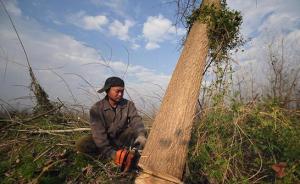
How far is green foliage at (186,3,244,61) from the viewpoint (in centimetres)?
453

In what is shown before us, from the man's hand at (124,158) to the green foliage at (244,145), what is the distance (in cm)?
82

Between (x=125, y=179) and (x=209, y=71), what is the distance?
87.6 inches

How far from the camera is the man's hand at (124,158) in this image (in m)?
3.83

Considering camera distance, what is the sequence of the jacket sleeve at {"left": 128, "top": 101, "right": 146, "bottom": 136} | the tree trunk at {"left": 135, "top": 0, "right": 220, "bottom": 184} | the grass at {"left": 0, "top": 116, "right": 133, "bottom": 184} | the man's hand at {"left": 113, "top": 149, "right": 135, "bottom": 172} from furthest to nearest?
the jacket sleeve at {"left": 128, "top": 101, "right": 146, "bottom": 136} → the grass at {"left": 0, "top": 116, "right": 133, "bottom": 184} → the man's hand at {"left": 113, "top": 149, "right": 135, "bottom": 172} → the tree trunk at {"left": 135, "top": 0, "right": 220, "bottom": 184}

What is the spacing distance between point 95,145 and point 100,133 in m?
0.37

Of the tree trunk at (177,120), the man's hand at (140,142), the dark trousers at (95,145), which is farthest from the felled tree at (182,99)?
the dark trousers at (95,145)

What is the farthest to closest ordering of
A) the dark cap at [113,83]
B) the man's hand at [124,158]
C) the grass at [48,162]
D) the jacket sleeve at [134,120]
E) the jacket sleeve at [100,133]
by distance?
the jacket sleeve at [134,120], the dark cap at [113,83], the jacket sleeve at [100,133], the grass at [48,162], the man's hand at [124,158]

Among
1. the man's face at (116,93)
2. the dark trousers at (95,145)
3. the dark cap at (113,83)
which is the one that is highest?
the dark cap at (113,83)

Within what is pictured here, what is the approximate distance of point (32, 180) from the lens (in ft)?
12.8

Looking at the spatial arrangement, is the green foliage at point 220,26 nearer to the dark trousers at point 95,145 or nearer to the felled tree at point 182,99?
the felled tree at point 182,99

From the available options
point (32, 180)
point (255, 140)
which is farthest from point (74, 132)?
point (255, 140)

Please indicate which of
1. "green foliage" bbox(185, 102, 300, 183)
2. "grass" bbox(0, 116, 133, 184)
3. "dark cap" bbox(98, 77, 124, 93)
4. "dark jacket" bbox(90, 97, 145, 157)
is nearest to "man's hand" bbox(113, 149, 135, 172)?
"grass" bbox(0, 116, 133, 184)

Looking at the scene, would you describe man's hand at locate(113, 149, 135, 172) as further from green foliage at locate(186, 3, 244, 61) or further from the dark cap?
green foliage at locate(186, 3, 244, 61)

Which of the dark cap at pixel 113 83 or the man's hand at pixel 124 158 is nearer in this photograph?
the man's hand at pixel 124 158
